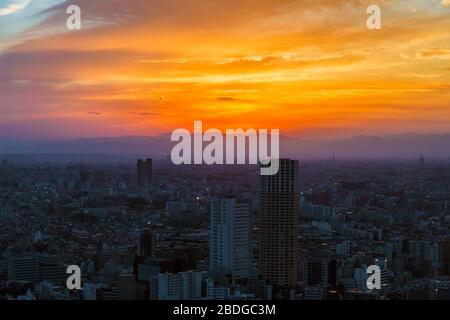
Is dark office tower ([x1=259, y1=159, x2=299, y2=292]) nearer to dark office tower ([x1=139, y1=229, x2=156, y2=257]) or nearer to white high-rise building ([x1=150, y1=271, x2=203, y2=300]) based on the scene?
white high-rise building ([x1=150, y1=271, x2=203, y2=300])

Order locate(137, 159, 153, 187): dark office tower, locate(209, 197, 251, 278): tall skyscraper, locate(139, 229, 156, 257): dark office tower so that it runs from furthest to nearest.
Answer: locate(137, 159, 153, 187): dark office tower, locate(139, 229, 156, 257): dark office tower, locate(209, 197, 251, 278): tall skyscraper

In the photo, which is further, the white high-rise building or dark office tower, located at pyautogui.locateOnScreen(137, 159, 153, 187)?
dark office tower, located at pyautogui.locateOnScreen(137, 159, 153, 187)

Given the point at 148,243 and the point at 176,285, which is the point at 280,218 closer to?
the point at 148,243

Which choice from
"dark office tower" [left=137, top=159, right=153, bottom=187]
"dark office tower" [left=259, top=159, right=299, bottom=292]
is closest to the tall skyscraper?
"dark office tower" [left=259, top=159, right=299, bottom=292]

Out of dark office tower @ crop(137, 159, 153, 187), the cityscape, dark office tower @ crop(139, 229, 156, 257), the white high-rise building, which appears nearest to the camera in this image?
the white high-rise building

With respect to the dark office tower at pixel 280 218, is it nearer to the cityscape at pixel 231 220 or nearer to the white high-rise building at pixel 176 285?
the cityscape at pixel 231 220

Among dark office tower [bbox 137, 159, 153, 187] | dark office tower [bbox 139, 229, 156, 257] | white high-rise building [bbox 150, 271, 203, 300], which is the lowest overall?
white high-rise building [bbox 150, 271, 203, 300]
